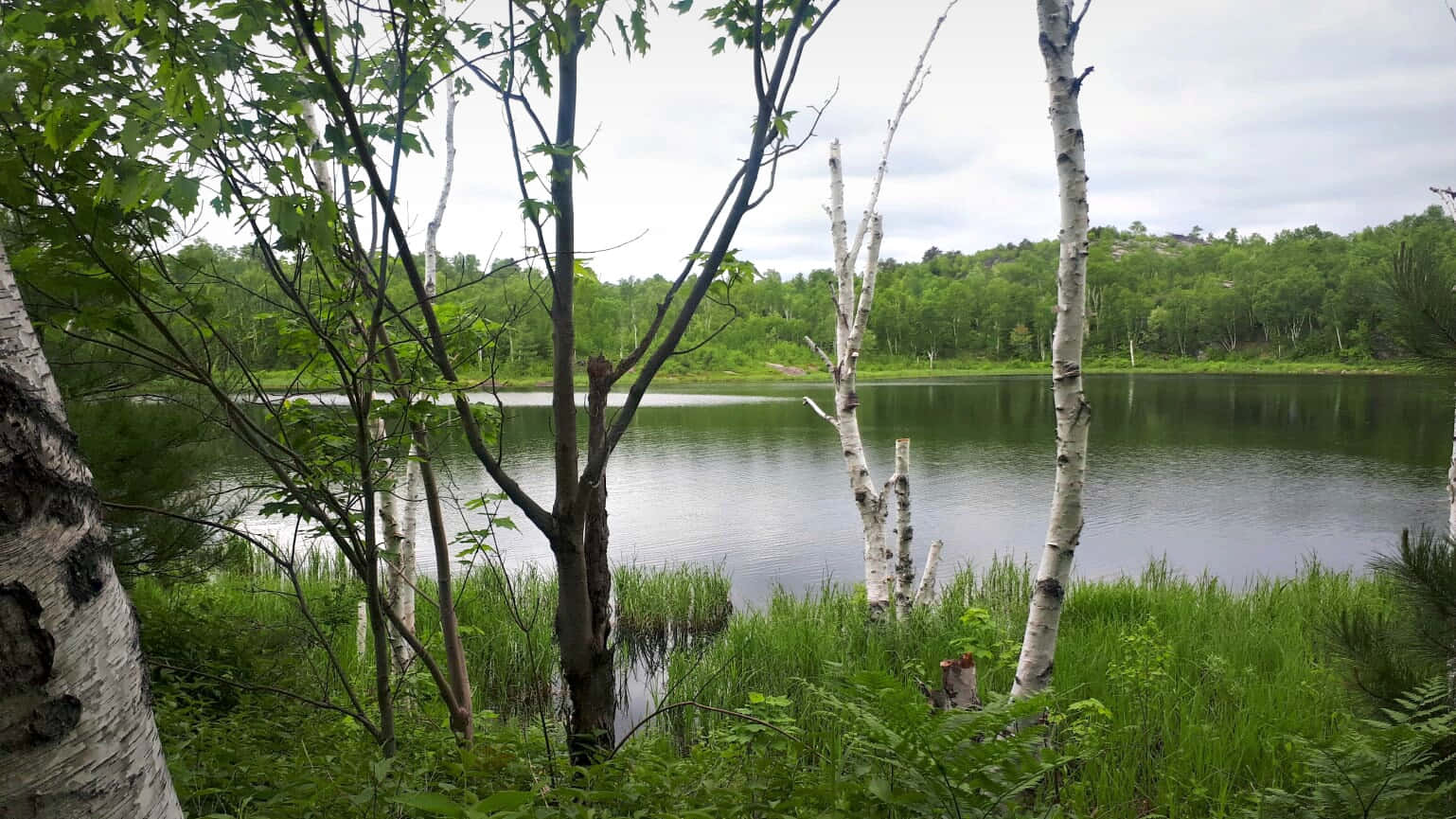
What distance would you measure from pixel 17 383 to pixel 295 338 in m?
1.92

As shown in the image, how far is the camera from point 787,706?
5.24m

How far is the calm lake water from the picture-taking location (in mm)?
11820

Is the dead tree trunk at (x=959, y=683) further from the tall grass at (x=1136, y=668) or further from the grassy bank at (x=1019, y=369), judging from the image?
the grassy bank at (x=1019, y=369)

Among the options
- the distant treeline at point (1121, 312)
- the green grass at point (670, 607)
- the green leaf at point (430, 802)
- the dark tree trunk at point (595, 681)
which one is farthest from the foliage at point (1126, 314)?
the green leaf at point (430, 802)

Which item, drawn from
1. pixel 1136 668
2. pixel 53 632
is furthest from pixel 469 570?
pixel 1136 668

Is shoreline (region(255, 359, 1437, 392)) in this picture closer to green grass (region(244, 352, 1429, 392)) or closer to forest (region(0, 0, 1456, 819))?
green grass (region(244, 352, 1429, 392))

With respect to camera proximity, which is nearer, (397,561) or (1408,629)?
(1408,629)

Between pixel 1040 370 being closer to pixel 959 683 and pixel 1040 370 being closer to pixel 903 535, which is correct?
pixel 903 535

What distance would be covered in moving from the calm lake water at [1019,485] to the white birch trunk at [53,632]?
1882 millimetres

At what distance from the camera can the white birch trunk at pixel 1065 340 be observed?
10.7 ft

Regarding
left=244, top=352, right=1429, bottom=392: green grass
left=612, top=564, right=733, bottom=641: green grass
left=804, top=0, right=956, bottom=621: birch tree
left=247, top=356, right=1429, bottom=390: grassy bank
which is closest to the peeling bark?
left=804, top=0, right=956, bottom=621: birch tree

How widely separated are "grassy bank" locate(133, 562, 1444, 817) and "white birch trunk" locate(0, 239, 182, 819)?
2.10 ft

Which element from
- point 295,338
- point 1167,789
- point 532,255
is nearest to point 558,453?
point 532,255

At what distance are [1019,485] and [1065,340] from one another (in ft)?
50.2
